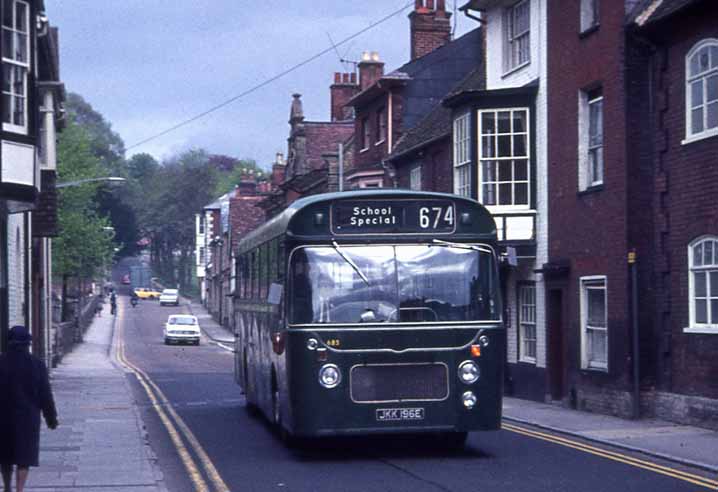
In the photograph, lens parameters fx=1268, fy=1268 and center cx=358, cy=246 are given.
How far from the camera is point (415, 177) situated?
Result: 37781mm

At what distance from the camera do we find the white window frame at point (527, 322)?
28500 millimetres

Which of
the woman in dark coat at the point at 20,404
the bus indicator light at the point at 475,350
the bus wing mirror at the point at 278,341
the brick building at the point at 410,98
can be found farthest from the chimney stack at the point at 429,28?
the woman in dark coat at the point at 20,404

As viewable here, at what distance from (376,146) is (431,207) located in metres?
28.4

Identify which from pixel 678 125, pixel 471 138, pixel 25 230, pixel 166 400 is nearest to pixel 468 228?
pixel 678 125

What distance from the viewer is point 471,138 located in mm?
28578

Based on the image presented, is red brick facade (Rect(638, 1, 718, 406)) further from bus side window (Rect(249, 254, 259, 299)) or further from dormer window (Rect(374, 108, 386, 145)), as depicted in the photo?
dormer window (Rect(374, 108, 386, 145))

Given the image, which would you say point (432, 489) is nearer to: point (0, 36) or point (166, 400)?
point (0, 36)

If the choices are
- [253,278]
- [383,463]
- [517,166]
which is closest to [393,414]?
[383,463]

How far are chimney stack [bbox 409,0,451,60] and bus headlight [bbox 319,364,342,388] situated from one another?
1205 inches

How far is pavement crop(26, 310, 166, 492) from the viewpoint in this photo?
1370 centimetres

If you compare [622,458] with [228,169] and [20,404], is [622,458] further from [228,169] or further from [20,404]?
[228,169]

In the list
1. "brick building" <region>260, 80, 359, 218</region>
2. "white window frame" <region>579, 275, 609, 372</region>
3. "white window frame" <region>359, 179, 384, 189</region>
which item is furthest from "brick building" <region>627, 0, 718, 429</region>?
"brick building" <region>260, 80, 359, 218</region>

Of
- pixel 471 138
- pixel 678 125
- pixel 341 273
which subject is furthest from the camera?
pixel 471 138

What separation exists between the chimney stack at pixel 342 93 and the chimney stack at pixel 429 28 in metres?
16.0
